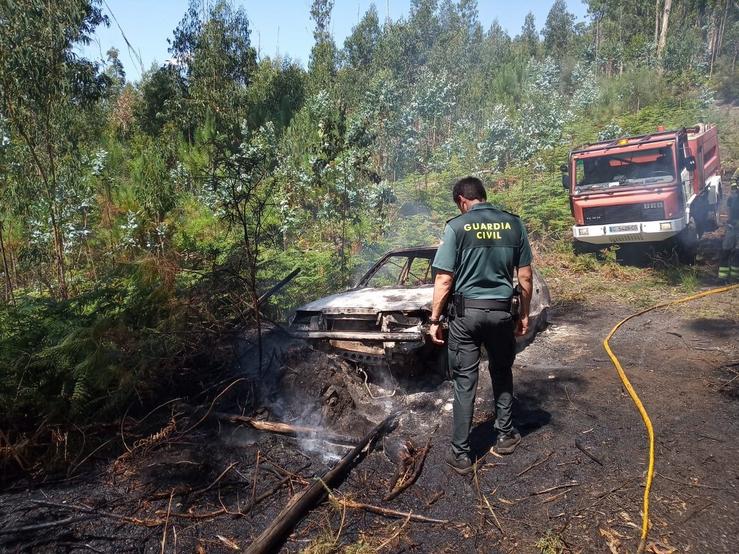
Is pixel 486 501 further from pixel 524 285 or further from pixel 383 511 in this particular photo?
pixel 524 285

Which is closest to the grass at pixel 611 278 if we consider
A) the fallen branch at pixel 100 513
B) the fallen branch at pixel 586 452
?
the fallen branch at pixel 586 452

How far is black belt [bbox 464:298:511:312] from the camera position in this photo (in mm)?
3484

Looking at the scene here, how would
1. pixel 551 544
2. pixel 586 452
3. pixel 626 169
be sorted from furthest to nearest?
pixel 626 169
pixel 586 452
pixel 551 544

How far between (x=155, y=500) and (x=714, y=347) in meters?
5.72

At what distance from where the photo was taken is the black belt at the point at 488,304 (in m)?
3.48

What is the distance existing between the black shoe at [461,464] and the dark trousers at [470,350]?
3 centimetres

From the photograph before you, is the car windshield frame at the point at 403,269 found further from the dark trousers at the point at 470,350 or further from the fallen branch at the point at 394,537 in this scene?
the fallen branch at the point at 394,537

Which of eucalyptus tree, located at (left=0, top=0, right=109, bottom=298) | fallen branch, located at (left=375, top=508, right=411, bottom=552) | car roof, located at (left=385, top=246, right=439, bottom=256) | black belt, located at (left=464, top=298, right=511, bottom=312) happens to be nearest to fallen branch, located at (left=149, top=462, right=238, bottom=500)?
fallen branch, located at (left=375, top=508, right=411, bottom=552)

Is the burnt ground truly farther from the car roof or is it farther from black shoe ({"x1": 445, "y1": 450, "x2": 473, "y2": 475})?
the car roof

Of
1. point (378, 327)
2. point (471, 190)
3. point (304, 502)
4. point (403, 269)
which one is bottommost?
point (304, 502)

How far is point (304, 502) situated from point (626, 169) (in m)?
9.60

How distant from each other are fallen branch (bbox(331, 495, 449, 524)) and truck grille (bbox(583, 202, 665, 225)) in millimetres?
8333

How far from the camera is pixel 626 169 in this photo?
10.1m

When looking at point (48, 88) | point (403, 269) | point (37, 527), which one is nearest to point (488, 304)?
point (403, 269)
